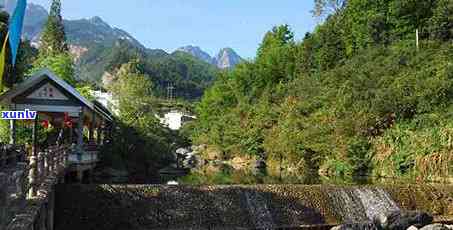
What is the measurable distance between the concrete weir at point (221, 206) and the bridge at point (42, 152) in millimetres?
1199

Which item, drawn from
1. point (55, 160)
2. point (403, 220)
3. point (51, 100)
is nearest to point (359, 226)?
point (403, 220)

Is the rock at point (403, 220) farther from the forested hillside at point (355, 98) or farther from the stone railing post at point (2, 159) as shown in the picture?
the stone railing post at point (2, 159)

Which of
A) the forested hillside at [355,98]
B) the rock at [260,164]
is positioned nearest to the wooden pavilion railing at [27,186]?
the forested hillside at [355,98]

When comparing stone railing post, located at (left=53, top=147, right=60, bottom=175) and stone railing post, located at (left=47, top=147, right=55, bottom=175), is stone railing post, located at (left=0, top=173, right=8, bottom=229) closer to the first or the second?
stone railing post, located at (left=47, top=147, right=55, bottom=175)

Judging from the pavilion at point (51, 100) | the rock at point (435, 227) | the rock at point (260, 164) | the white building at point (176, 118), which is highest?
the white building at point (176, 118)

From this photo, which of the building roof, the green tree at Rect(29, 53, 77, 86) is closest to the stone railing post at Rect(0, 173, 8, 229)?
the building roof

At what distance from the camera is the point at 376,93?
3356cm

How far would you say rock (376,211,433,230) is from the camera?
17.6m

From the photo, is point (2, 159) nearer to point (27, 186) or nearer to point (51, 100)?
point (27, 186)

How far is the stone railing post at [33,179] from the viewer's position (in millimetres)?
11641

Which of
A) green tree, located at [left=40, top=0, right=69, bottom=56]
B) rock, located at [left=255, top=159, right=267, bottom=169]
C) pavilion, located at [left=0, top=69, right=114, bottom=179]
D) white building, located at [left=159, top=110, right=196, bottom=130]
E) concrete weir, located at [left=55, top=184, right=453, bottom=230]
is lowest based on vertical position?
Answer: concrete weir, located at [left=55, top=184, right=453, bottom=230]

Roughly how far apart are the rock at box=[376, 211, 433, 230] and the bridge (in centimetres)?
978

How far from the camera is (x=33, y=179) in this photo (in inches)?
476

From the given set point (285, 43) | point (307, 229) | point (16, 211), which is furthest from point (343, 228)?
point (285, 43)
